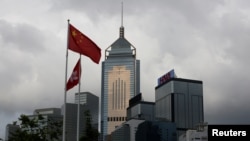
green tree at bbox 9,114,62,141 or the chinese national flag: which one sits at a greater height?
the chinese national flag

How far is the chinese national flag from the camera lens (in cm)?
3225

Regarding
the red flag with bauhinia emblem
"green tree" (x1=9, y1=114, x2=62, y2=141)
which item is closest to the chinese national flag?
the red flag with bauhinia emblem

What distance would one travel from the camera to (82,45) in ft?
106

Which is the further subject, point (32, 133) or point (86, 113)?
point (86, 113)

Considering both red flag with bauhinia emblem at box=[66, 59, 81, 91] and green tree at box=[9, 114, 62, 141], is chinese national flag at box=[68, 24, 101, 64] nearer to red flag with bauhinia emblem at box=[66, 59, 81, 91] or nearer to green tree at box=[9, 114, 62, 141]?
red flag with bauhinia emblem at box=[66, 59, 81, 91]

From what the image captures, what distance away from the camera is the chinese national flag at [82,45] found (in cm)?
3225

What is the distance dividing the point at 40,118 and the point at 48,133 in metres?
1.76

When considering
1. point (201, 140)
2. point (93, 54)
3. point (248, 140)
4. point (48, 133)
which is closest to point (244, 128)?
point (248, 140)

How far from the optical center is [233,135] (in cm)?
2159

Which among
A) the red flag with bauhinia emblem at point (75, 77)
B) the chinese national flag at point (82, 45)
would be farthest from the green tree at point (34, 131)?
the chinese national flag at point (82, 45)

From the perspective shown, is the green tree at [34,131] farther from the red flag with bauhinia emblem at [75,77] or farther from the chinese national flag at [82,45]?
the chinese national flag at [82,45]

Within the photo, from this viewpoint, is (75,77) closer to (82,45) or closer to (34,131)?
(82,45)

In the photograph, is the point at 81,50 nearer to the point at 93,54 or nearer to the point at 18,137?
the point at 93,54

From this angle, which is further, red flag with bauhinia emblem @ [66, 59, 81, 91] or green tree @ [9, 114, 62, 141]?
green tree @ [9, 114, 62, 141]
